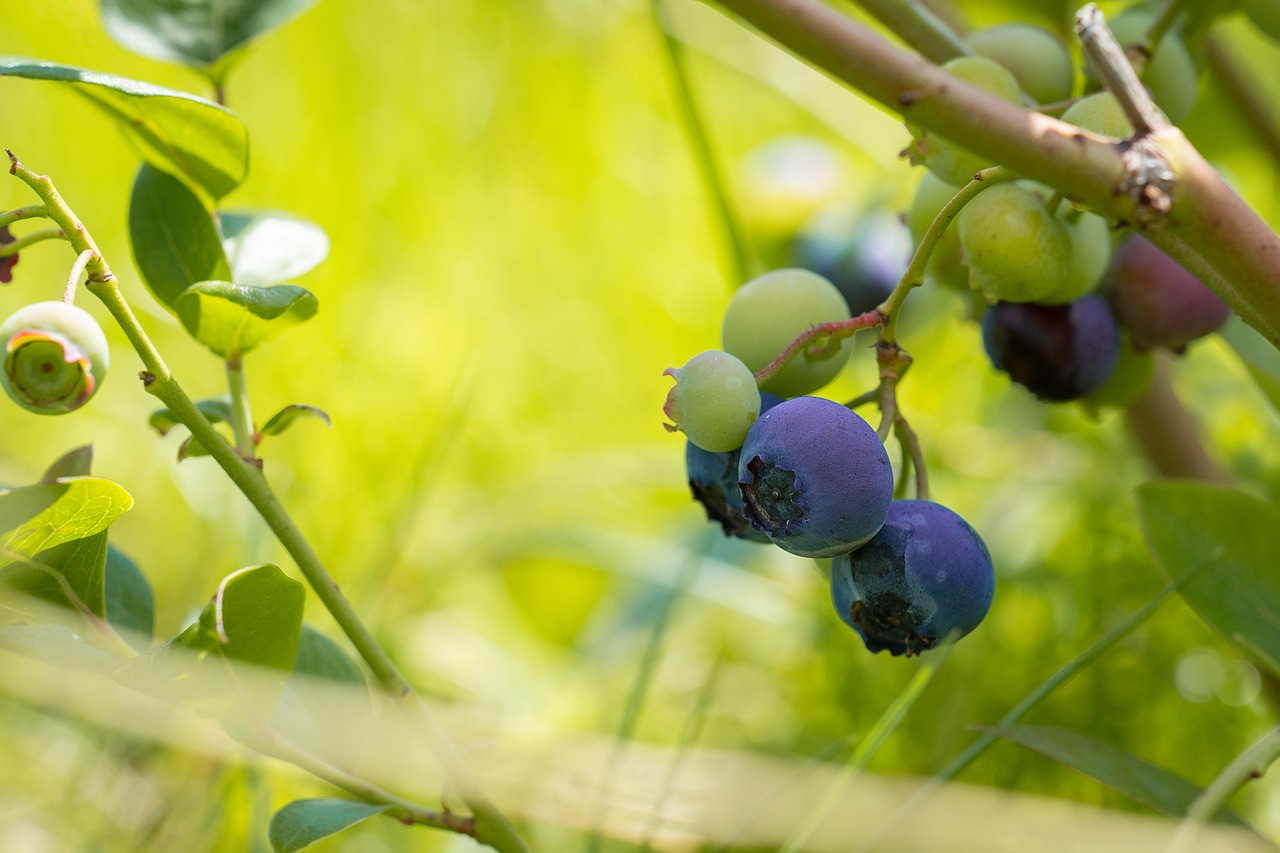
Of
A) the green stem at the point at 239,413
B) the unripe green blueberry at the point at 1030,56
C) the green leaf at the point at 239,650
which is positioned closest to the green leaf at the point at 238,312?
the green stem at the point at 239,413

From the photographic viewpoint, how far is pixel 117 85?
56cm

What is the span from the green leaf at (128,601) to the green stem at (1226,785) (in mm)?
526

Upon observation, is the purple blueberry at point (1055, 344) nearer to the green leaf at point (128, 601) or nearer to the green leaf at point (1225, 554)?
the green leaf at point (1225, 554)

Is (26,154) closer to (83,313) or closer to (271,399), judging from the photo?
(271,399)

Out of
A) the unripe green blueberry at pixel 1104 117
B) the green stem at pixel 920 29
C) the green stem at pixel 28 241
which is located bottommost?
the green stem at pixel 28 241

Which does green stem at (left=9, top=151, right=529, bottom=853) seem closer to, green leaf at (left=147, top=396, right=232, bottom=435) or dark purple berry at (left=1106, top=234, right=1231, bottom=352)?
green leaf at (left=147, top=396, right=232, bottom=435)

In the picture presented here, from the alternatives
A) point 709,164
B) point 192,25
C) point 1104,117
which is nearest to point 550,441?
point 709,164

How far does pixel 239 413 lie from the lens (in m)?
0.62

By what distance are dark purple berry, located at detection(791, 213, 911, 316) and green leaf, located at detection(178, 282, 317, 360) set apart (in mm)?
614

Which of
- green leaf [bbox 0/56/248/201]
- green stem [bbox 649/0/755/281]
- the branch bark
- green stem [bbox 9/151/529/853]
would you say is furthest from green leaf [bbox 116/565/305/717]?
green stem [bbox 649/0/755/281]

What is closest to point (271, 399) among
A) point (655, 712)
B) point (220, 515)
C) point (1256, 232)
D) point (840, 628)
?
point (220, 515)

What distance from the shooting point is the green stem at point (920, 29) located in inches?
29.5

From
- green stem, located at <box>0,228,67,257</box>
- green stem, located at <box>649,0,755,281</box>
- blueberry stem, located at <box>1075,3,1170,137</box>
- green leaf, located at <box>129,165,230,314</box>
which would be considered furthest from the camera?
green stem, located at <box>649,0,755,281</box>

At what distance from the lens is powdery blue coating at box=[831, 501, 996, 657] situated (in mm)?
553
